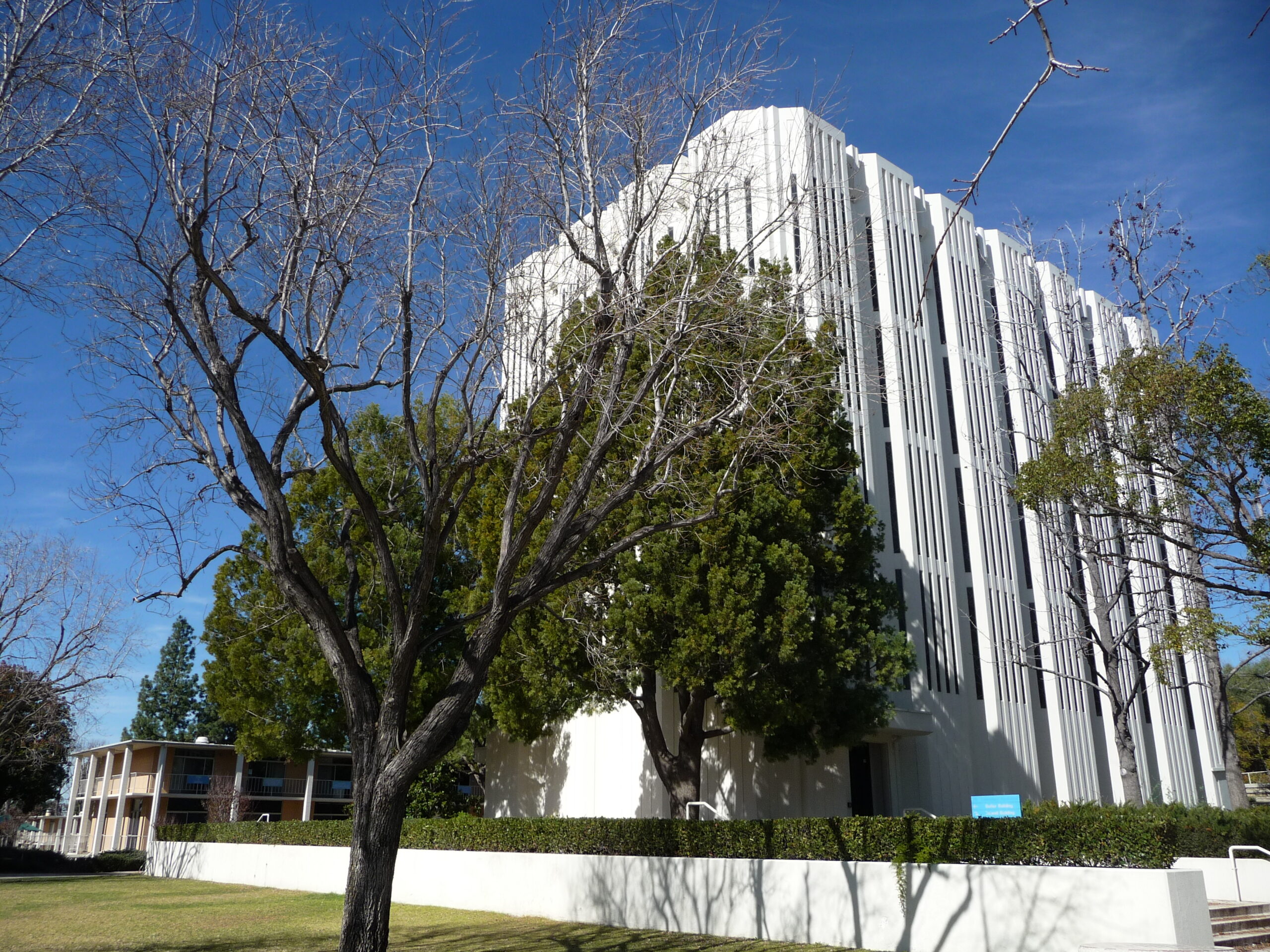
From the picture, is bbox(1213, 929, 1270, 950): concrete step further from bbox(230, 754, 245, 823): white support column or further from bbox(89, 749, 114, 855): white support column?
bbox(89, 749, 114, 855): white support column

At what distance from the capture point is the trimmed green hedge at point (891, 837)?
9.89m

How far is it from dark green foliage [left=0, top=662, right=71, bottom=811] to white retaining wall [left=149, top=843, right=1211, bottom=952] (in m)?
15.4

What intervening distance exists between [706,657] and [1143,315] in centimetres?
1354

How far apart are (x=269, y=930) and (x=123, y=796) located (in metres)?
35.4

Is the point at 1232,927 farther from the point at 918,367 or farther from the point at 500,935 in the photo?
the point at 918,367

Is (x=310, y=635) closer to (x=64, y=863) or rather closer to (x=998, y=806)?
(x=998, y=806)

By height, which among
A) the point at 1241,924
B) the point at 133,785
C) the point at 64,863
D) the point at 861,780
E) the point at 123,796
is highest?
the point at 861,780

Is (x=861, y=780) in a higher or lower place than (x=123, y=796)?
higher

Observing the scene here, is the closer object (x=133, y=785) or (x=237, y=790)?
(x=237, y=790)

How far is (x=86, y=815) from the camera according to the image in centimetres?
4578

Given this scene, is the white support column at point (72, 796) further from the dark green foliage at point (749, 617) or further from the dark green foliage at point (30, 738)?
the dark green foliage at point (749, 617)

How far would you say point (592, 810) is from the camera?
2064 cm

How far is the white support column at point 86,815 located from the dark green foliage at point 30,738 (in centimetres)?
660

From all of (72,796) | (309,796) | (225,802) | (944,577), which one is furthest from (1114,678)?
(72,796)
